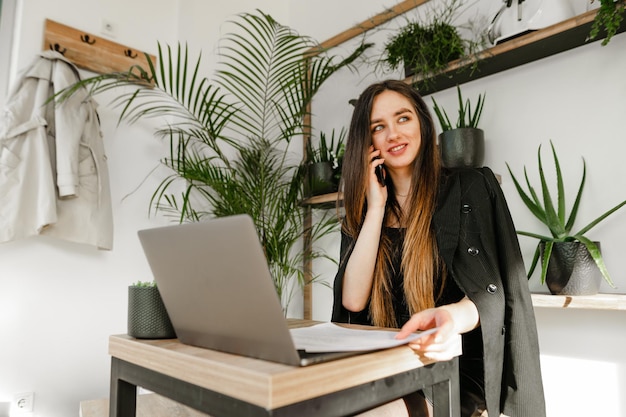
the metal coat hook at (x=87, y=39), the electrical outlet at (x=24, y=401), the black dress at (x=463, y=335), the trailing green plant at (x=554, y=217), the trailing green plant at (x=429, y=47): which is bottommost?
the electrical outlet at (x=24, y=401)

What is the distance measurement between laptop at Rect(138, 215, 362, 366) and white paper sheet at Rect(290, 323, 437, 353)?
0.04 feet

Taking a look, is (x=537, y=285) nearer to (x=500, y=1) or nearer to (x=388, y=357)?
(x=500, y=1)

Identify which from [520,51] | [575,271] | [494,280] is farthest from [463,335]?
[520,51]

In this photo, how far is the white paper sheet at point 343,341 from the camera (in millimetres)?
573

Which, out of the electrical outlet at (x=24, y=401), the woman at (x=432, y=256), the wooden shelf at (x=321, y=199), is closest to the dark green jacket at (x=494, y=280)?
the woman at (x=432, y=256)

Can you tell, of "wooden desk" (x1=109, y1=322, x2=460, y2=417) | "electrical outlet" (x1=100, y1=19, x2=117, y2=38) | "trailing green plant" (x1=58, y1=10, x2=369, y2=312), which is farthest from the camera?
"electrical outlet" (x1=100, y1=19, x2=117, y2=38)

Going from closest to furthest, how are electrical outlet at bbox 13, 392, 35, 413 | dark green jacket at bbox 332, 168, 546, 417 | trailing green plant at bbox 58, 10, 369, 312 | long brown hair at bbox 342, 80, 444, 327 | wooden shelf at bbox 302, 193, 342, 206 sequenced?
1. dark green jacket at bbox 332, 168, 546, 417
2. long brown hair at bbox 342, 80, 444, 327
3. electrical outlet at bbox 13, 392, 35, 413
4. trailing green plant at bbox 58, 10, 369, 312
5. wooden shelf at bbox 302, 193, 342, 206

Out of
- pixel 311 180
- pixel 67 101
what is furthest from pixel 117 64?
pixel 311 180

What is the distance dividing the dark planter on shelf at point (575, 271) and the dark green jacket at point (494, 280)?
19.6 inches

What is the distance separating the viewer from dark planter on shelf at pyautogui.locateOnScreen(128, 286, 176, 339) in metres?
0.74

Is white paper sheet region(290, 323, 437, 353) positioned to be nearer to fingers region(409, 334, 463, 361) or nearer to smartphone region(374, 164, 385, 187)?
fingers region(409, 334, 463, 361)

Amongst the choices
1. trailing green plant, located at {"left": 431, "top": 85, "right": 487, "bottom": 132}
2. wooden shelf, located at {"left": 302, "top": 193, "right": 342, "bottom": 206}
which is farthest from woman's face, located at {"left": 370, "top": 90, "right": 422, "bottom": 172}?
wooden shelf, located at {"left": 302, "top": 193, "right": 342, "bottom": 206}

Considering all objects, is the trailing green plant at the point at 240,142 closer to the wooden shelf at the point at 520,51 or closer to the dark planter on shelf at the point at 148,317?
the wooden shelf at the point at 520,51

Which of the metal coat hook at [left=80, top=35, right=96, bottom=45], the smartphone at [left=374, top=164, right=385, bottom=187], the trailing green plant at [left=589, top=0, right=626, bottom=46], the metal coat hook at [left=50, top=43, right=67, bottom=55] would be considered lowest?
the smartphone at [left=374, top=164, right=385, bottom=187]
